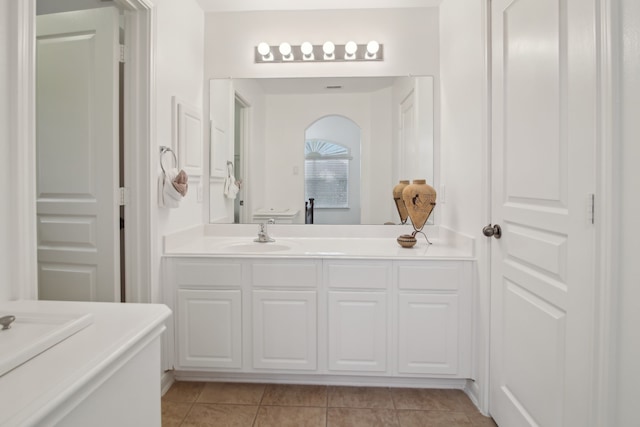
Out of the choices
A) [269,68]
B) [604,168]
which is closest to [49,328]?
[604,168]

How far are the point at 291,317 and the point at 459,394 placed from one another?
104 centimetres

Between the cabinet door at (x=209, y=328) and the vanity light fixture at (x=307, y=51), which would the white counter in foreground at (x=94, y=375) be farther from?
the vanity light fixture at (x=307, y=51)

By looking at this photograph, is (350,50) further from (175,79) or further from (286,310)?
(286,310)

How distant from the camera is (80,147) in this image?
192 centimetres

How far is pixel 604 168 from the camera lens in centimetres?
105

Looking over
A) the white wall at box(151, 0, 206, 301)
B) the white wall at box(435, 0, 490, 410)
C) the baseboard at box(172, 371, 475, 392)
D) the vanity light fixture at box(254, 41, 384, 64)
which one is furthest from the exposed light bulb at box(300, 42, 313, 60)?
the baseboard at box(172, 371, 475, 392)

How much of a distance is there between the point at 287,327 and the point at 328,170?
1.13 m

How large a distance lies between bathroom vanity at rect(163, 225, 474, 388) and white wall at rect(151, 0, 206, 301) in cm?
16

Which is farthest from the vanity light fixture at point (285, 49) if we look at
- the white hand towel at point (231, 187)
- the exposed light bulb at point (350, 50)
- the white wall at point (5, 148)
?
the white wall at point (5, 148)

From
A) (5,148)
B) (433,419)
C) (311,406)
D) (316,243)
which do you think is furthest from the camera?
(316,243)

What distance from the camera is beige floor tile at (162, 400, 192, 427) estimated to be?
1.90 meters

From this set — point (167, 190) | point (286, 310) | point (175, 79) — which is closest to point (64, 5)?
point (175, 79)

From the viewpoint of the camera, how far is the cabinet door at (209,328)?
2154 mm

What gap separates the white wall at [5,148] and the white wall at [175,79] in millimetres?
875
